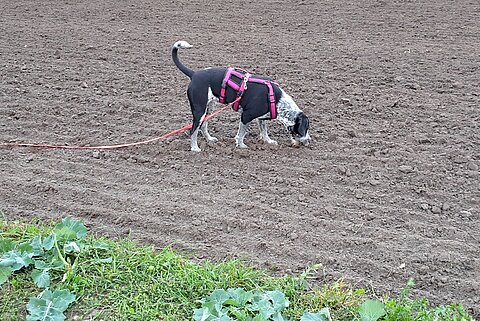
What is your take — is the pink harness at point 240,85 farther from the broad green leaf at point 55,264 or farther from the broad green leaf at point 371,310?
the broad green leaf at point 371,310

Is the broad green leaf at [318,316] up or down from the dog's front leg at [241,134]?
down

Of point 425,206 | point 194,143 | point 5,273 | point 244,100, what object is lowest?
point 5,273

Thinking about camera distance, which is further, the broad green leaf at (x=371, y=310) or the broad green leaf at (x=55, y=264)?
the broad green leaf at (x=55, y=264)

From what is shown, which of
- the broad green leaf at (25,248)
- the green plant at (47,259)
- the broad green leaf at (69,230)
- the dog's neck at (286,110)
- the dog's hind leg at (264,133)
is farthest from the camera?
the dog's hind leg at (264,133)

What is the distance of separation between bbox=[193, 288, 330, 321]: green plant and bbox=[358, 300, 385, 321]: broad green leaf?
22cm

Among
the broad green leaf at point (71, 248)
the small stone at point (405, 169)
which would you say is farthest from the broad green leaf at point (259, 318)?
the small stone at point (405, 169)

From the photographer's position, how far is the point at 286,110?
5.71m

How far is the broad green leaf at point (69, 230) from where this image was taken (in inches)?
170

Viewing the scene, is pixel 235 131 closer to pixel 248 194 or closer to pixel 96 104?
pixel 248 194

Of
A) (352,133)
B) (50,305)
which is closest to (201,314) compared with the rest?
(50,305)

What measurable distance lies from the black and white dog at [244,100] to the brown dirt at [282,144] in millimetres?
303

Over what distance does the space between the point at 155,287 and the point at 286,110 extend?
244cm

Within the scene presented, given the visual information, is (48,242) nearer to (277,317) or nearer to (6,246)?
(6,246)

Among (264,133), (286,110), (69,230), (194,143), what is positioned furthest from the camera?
(264,133)
